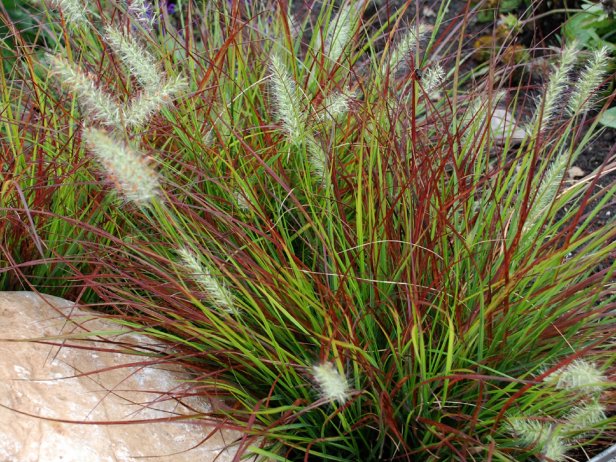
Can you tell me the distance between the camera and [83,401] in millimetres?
1905

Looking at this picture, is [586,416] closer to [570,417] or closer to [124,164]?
[570,417]

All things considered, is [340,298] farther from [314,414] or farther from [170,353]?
[170,353]

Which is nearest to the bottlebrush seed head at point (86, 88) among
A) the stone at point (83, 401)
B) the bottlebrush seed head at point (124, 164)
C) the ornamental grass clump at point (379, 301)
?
the ornamental grass clump at point (379, 301)

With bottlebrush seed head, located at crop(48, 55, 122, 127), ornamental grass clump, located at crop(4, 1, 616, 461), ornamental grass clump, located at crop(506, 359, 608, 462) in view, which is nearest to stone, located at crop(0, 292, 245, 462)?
ornamental grass clump, located at crop(4, 1, 616, 461)

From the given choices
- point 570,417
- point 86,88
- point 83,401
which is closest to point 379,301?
point 570,417

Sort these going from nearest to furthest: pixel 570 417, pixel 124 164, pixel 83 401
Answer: pixel 124 164 → pixel 570 417 → pixel 83 401

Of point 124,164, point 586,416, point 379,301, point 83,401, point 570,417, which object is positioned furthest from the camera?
point 379,301

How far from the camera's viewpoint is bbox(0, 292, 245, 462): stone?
177 centimetres

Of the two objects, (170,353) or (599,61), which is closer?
(599,61)

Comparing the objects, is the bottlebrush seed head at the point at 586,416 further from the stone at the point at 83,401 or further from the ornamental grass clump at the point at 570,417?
the stone at the point at 83,401

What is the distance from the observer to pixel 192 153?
238cm

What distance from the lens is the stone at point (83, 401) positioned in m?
1.77

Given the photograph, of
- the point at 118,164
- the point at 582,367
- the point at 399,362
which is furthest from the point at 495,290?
the point at 118,164

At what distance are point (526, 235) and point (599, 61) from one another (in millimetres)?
521
